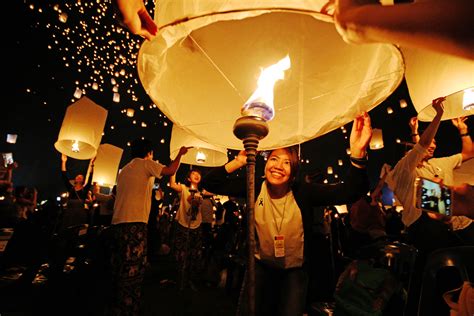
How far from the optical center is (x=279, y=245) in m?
1.99

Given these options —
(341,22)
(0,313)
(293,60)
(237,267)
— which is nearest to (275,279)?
(293,60)

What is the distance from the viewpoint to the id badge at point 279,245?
6.46ft

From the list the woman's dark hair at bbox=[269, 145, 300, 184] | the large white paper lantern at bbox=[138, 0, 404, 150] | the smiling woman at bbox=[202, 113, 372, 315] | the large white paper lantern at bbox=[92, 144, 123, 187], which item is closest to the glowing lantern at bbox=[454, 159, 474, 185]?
the smiling woman at bbox=[202, 113, 372, 315]

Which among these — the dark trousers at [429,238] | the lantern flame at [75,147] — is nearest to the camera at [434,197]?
the dark trousers at [429,238]

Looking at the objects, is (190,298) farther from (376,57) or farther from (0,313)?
(376,57)

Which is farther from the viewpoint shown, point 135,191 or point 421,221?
point 135,191

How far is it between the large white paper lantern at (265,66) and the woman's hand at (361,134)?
0.20 meters

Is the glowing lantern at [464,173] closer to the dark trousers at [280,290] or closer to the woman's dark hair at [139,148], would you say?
the dark trousers at [280,290]

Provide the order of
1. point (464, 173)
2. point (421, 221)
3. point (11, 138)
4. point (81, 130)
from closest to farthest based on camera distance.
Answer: point (421, 221), point (464, 173), point (81, 130), point (11, 138)

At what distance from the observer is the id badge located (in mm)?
1970

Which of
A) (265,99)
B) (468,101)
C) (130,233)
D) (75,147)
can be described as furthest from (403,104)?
(265,99)

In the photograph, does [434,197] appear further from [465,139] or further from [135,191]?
[135,191]

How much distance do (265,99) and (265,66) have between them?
44cm

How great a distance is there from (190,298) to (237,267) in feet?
3.26
